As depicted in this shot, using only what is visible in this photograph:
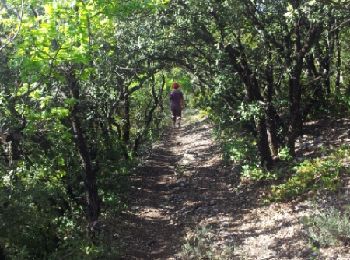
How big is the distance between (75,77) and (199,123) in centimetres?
1749

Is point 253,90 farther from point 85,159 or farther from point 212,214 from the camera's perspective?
Answer: point 85,159

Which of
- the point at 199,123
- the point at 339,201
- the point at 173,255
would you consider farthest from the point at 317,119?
the point at 199,123

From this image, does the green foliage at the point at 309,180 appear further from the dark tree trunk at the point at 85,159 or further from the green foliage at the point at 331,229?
the dark tree trunk at the point at 85,159

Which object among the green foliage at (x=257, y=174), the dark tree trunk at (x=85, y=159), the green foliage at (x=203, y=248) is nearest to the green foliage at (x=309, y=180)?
the green foliage at (x=257, y=174)

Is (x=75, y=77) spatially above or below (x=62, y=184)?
above

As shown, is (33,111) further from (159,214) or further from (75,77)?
(159,214)

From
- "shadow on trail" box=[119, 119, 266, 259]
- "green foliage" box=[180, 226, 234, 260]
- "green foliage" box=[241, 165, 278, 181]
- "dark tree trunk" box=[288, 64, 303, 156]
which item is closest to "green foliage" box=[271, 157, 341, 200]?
"green foliage" box=[241, 165, 278, 181]

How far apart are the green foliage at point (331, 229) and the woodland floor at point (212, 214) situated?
158 millimetres

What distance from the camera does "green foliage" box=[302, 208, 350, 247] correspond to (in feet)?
22.5

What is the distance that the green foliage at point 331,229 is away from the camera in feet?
22.5

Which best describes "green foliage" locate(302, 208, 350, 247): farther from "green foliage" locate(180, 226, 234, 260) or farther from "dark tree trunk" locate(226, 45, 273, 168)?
"dark tree trunk" locate(226, 45, 273, 168)

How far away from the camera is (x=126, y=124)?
49.9 ft

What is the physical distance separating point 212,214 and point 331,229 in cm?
348

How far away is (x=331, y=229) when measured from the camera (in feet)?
22.8
